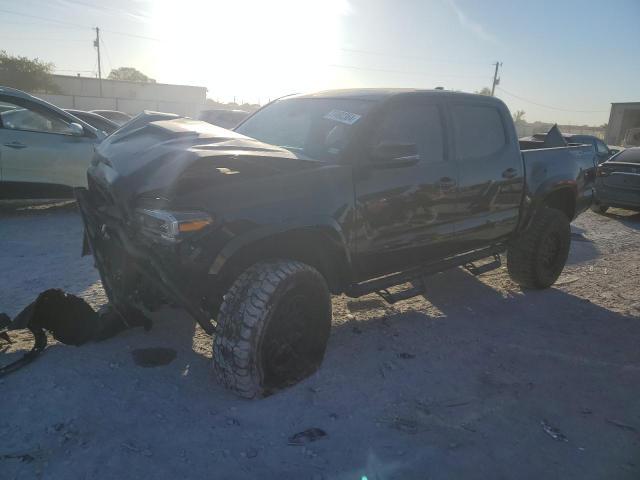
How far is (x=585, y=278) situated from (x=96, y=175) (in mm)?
5421

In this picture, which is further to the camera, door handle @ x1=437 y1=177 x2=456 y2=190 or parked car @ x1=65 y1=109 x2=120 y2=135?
parked car @ x1=65 y1=109 x2=120 y2=135

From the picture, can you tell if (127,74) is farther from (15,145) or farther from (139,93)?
(15,145)

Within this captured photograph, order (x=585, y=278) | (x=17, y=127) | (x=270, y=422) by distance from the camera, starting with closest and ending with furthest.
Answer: (x=270, y=422), (x=585, y=278), (x=17, y=127)

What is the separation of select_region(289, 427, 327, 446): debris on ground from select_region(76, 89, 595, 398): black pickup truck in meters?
0.39

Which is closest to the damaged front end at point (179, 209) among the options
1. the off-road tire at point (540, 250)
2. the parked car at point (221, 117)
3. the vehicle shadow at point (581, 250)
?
the off-road tire at point (540, 250)

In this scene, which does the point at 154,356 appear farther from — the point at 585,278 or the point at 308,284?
A: the point at 585,278

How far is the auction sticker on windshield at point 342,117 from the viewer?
3.38 m

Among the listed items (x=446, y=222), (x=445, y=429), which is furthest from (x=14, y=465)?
(x=446, y=222)

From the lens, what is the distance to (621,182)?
32.6ft

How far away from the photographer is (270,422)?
2656 millimetres

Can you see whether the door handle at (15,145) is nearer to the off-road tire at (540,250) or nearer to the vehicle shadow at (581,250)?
the off-road tire at (540,250)

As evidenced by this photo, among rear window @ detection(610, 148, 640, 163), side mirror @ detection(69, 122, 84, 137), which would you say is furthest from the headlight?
rear window @ detection(610, 148, 640, 163)

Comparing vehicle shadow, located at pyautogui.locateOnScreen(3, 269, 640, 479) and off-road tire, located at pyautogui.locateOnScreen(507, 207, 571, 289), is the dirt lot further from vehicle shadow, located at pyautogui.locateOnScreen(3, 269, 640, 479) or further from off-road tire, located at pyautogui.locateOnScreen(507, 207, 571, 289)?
off-road tire, located at pyautogui.locateOnScreen(507, 207, 571, 289)

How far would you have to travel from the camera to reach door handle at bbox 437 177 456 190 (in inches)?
147
